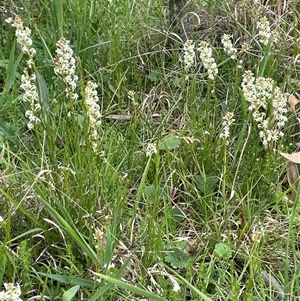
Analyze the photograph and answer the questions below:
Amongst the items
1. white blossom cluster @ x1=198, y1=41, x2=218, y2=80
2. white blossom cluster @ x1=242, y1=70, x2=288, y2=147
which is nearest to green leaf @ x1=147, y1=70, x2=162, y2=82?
white blossom cluster @ x1=198, y1=41, x2=218, y2=80

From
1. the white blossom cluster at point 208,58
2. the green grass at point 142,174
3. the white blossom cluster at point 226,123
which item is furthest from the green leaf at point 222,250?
the white blossom cluster at point 208,58

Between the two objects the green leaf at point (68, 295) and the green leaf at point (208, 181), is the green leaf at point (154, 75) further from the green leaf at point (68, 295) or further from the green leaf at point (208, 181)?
the green leaf at point (68, 295)

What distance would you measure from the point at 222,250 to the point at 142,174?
1.25ft

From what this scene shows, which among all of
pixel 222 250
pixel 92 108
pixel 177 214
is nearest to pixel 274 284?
pixel 222 250

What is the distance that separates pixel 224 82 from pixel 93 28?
1.95ft

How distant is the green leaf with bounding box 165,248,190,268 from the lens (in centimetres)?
158

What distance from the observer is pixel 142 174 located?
1859mm

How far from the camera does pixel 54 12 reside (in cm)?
239

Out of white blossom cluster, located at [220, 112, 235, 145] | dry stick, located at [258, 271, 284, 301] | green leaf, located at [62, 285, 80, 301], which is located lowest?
dry stick, located at [258, 271, 284, 301]

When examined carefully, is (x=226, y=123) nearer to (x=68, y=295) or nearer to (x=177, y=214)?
(x=177, y=214)

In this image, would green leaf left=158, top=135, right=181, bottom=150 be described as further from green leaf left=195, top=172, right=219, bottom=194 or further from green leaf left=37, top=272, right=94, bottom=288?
green leaf left=37, top=272, right=94, bottom=288

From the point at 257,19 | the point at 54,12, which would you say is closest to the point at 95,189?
the point at 54,12

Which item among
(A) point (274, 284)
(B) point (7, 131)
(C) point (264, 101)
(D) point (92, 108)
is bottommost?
(A) point (274, 284)

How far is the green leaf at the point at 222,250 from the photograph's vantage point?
1542mm
